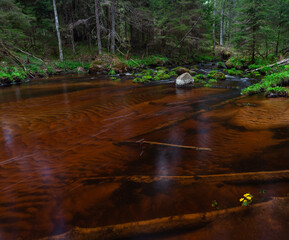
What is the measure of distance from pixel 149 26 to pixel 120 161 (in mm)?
24900

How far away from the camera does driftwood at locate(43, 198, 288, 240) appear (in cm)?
189

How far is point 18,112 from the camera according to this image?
21.9 ft

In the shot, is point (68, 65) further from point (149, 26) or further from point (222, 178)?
point (222, 178)

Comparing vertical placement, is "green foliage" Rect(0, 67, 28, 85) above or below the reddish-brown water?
above

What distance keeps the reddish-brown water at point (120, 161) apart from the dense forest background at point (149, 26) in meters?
13.3

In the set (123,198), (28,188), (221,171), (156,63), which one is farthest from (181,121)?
(156,63)

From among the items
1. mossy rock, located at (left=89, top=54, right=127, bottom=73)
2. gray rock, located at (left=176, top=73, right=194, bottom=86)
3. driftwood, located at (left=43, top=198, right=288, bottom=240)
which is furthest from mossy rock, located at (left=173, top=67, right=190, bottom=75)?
driftwood, located at (left=43, top=198, right=288, bottom=240)

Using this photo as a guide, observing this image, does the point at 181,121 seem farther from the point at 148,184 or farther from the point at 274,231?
the point at 274,231

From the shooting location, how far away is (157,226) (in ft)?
6.43

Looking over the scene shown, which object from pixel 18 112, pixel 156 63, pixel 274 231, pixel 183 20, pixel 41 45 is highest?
pixel 183 20

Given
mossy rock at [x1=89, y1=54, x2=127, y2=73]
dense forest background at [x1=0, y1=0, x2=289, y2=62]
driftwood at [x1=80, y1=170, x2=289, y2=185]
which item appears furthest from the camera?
mossy rock at [x1=89, y1=54, x2=127, y2=73]

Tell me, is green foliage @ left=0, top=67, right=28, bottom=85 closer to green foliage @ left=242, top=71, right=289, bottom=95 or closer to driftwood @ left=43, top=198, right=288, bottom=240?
driftwood @ left=43, top=198, right=288, bottom=240

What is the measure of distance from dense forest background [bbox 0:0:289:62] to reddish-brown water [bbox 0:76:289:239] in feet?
43.7

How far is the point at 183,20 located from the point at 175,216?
27151 millimetres
